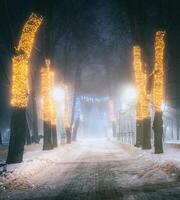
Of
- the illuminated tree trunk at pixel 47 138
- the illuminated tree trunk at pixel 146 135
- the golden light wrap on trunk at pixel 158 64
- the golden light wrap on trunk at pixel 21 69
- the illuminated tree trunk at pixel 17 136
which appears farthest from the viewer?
the illuminated tree trunk at pixel 47 138

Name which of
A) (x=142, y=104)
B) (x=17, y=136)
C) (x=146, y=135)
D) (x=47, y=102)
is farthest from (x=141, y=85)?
(x=17, y=136)

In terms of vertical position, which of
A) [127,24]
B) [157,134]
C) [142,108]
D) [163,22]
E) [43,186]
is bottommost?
[43,186]

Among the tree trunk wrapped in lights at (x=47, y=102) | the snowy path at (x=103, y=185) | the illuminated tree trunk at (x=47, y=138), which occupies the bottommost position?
the snowy path at (x=103, y=185)

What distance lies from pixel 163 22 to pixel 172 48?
12.6m

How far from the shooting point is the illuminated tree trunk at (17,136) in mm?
14430

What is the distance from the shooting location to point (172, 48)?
2945 cm

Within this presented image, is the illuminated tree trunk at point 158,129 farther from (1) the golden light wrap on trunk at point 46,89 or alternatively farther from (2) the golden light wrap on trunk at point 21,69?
(1) the golden light wrap on trunk at point 46,89

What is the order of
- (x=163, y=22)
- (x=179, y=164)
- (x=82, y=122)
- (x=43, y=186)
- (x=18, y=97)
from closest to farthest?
1. (x=43, y=186)
2. (x=179, y=164)
3. (x=18, y=97)
4. (x=163, y=22)
5. (x=82, y=122)

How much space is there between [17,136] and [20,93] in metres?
1.82

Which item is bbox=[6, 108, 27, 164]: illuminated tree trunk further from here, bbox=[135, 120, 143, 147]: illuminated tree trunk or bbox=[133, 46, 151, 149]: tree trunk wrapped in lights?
bbox=[135, 120, 143, 147]: illuminated tree trunk

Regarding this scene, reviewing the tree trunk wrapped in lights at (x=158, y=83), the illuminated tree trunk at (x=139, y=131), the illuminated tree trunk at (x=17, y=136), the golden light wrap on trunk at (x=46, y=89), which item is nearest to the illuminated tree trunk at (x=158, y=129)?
the tree trunk wrapped in lights at (x=158, y=83)

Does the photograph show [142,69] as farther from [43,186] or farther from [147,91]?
[43,186]

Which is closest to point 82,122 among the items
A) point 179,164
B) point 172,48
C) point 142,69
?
point 172,48

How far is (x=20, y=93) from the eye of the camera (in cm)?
1483
